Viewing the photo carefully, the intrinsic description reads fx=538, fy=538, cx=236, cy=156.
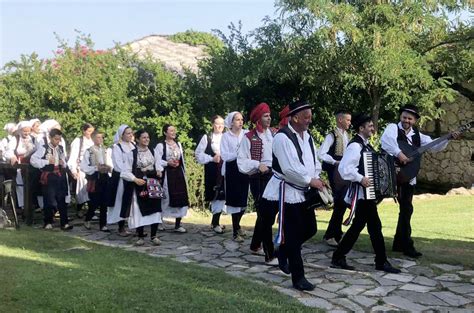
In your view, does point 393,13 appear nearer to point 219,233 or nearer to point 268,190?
point 219,233

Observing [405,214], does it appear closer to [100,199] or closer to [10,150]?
[100,199]

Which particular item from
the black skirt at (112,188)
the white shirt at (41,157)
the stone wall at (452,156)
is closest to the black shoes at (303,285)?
the black skirt at (112,188)

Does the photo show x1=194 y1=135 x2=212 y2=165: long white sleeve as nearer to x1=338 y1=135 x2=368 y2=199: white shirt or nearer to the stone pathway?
the stone pathway

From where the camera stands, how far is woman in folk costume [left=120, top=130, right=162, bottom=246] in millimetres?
8078

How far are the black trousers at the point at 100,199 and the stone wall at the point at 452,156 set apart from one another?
1092cm

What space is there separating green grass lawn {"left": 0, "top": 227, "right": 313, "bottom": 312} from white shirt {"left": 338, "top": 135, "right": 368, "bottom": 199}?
1581mm

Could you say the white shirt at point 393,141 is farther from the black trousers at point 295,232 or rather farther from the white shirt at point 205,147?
the white shirt at point 205,147

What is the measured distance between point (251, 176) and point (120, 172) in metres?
2.16

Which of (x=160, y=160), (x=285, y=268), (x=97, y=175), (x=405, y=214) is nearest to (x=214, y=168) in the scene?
(x=160, y=160)

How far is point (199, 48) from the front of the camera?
21.6 m

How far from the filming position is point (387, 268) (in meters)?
6.36

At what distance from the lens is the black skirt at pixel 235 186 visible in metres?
8.24

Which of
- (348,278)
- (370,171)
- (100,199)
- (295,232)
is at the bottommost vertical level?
(348,278)

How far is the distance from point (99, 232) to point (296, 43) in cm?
665
